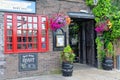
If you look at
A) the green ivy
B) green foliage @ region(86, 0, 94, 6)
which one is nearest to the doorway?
the green ivy

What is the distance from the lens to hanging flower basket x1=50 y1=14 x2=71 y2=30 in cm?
926

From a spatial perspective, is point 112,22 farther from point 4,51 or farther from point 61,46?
point 4,51

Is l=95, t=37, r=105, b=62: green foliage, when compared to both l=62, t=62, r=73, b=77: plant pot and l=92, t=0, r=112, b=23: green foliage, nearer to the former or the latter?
l=92, t=0, r=112, b=23: green foliage

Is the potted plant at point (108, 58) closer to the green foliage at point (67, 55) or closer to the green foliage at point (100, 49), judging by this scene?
the green foliage at point (100, 49)

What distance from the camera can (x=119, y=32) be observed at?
35.1 ft

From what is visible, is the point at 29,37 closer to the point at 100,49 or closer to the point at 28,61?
the point at 28,61

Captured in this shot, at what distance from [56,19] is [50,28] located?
54cm

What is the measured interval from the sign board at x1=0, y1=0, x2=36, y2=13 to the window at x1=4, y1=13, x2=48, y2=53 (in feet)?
0.67

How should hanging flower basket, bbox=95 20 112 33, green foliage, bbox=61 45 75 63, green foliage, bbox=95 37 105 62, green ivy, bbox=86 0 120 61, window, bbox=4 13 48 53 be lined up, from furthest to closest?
green foliage, bbox=95 37 105 62
green ivy, bbox=86 0 120 61
hanging flower basket, bbox=95 20 112 33
green foliage, bbox=61 45 75 63
window, bbox=4 13 48 53

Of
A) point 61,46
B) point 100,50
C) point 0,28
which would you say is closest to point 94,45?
point 100,50

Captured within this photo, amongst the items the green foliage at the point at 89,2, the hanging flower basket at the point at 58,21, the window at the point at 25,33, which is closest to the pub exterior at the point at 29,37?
the window at the point at 25,33

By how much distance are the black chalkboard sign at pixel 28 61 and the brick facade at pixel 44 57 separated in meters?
0.15

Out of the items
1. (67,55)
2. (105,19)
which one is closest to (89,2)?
(105,19)

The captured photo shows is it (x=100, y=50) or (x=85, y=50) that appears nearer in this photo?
(x=100, y=50)
